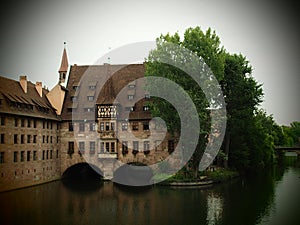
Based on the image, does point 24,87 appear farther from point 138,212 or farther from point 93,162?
point 138,212

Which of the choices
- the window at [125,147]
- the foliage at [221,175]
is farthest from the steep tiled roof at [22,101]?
the foliage at [221,175]

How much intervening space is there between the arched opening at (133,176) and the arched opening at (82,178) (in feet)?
8.43

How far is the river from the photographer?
80.0 feet

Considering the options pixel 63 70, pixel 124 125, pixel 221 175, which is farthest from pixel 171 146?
pixel 63 70

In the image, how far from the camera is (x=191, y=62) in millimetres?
38906

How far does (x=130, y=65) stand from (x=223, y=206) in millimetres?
28418

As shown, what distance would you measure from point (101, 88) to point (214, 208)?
86.1 feet

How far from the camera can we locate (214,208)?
27.8 m

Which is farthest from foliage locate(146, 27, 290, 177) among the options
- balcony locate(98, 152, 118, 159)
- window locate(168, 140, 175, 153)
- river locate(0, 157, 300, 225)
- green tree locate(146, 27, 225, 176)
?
balcony locate(98, 152, 118, 159)

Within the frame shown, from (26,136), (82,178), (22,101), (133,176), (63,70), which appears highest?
(63,70)

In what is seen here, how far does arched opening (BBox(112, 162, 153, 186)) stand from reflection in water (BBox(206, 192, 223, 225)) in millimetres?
11164

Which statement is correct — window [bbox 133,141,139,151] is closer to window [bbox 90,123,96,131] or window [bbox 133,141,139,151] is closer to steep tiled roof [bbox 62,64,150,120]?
steep tiled roof [bbox 62,64,150,120]

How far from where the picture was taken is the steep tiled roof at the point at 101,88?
153 ft

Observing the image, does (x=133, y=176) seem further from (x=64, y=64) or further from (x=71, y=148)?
(x=64, y=64)
